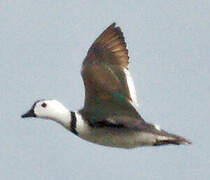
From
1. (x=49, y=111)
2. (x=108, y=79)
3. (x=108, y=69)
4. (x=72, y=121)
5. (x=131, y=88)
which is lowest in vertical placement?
(x=72, y=121)

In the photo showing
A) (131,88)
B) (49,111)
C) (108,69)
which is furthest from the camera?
(108,69)

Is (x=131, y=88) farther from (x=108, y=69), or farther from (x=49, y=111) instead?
(x=49, y=111)

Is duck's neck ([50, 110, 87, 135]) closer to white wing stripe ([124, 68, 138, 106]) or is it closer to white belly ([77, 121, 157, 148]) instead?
white belly ([77, 121, 157, 148])

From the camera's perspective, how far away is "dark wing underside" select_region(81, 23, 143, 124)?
50.9ft

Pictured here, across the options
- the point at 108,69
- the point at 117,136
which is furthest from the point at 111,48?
the point at 117,136

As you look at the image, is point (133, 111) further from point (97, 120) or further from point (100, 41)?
point (100, 41)

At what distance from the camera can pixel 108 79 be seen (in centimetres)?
1605

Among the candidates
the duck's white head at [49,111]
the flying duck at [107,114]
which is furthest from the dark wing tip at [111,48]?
the duck's white head at [49,111]

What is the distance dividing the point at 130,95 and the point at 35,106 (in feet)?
5.16

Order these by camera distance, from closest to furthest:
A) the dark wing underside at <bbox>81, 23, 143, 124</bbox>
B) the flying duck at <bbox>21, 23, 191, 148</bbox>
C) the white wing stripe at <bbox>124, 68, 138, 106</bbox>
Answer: the flying duck at <bbox>21, 23, 191, 148</bbox>, the dark wing underside at <bbox>81, 23, 143, 124</bbox>, the white wing stripe at <bbox>124, 68, 138, 106</bbox>

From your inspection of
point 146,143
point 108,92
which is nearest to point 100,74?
point 108,92

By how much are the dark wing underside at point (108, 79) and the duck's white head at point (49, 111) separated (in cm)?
44

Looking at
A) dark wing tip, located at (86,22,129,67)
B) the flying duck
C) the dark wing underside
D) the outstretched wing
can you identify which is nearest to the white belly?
the flying duck

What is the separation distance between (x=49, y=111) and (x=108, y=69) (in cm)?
126
